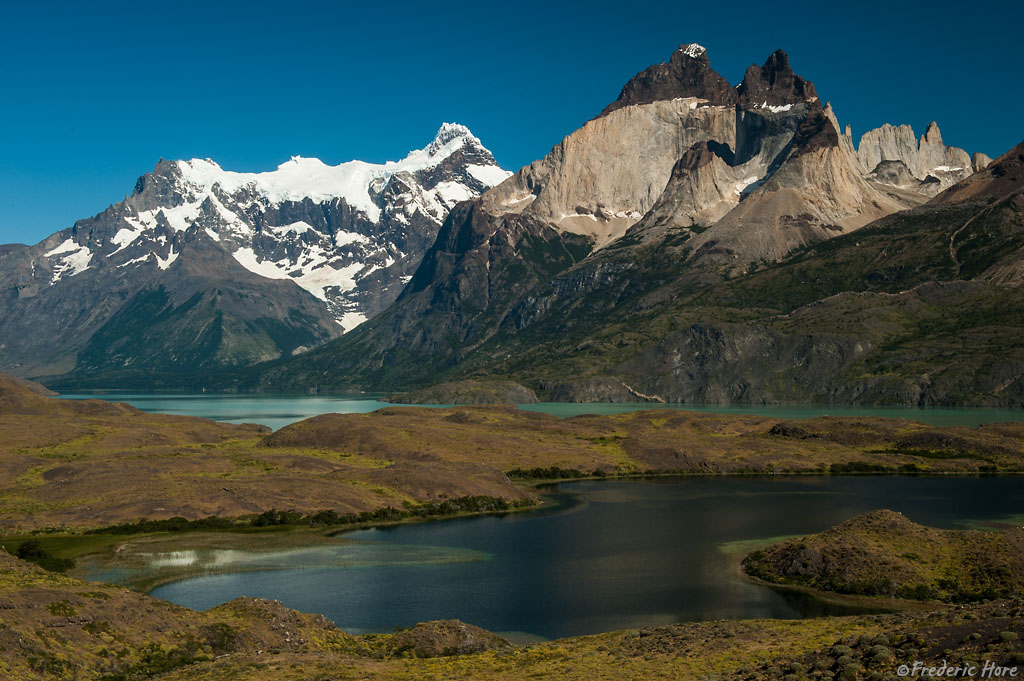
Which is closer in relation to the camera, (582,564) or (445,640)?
(445,640)

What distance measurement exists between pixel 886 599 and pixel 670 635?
103ft

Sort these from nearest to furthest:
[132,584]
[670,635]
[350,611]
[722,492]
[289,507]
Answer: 1. [670,635]
2. [350,611]
3. [132,584]
4. [289,507]
5. [722,492]

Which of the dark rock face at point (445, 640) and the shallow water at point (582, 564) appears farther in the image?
the shallow water at point (582, 564)

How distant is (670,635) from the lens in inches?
2749

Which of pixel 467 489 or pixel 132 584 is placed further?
pixel 467 489

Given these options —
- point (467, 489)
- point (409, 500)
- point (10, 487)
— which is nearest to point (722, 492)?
point (467, 489)

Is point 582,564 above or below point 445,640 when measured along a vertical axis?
below

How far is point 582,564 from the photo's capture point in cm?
10831

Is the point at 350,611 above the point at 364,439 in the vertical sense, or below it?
below

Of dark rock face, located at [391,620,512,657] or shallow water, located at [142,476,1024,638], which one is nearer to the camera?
dark rock face, located at [391,620,512,657]

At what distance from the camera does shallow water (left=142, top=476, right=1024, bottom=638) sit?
86.9m

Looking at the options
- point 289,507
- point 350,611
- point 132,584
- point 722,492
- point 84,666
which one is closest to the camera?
point 84,666

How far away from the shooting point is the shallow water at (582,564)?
285ft

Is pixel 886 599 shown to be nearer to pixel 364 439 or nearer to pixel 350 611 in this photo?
pixel 350 611
